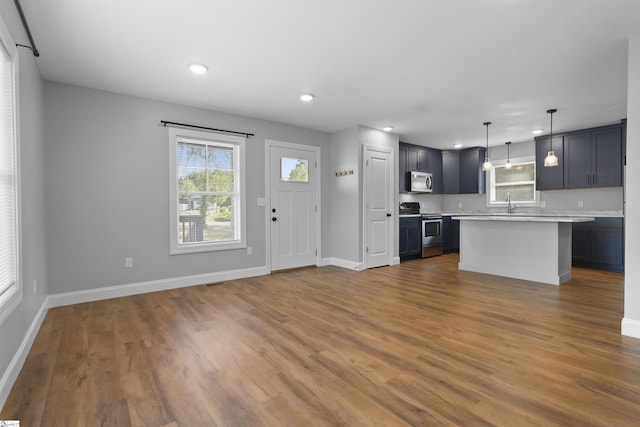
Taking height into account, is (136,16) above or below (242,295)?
above

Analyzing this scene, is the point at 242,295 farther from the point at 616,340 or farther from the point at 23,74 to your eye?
the point at 616,340

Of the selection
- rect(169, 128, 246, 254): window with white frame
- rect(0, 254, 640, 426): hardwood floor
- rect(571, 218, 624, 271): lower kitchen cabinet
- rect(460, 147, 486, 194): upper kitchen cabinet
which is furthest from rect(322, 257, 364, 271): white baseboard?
rect(571, 218, 624, 271): lower kitchen cabinet

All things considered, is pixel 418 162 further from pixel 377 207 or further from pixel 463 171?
pixel 377 207

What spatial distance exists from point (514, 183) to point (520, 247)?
2.99 metres

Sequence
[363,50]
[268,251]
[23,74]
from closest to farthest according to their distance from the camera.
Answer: [23,74], [363,50], [268,251]

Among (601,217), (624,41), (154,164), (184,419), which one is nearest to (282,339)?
(184,419)

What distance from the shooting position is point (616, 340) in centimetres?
245

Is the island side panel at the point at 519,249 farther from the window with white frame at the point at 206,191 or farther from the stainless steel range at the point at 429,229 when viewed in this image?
the window with white frame at the point at 206,191

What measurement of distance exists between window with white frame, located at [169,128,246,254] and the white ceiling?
1.83ft

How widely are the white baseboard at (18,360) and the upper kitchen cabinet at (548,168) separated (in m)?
7.81

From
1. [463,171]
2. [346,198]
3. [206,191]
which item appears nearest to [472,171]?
[463,171]

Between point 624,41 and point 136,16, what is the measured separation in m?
4.00

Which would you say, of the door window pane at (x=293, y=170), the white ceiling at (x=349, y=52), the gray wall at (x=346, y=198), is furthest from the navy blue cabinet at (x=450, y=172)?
the door window pane at (x=293, y=170)

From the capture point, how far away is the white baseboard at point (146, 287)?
3.49m
